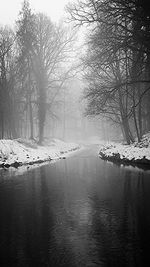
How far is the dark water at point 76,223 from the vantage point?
6.30 meters

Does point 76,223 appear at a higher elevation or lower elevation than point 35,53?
lower

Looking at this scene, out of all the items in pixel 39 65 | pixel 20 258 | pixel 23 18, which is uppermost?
pixel 23 18

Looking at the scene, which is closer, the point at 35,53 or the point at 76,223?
the point at 76,223

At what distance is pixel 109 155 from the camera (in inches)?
1069

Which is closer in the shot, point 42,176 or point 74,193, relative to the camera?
point 74,193

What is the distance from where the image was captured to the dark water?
6.30 meters

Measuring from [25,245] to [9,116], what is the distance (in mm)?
39553

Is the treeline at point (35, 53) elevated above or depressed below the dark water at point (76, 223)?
above

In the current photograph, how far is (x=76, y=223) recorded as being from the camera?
8586 millimetres

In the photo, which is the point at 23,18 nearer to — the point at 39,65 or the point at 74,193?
the point at 39,65

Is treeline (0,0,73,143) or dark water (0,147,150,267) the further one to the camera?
treeline (0,0,73,143)

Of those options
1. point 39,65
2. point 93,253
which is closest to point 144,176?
point 93,253

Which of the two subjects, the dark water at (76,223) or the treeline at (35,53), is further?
the treeline at (35,53)

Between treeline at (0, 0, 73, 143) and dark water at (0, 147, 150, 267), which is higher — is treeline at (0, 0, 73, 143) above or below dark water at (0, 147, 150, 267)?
above
